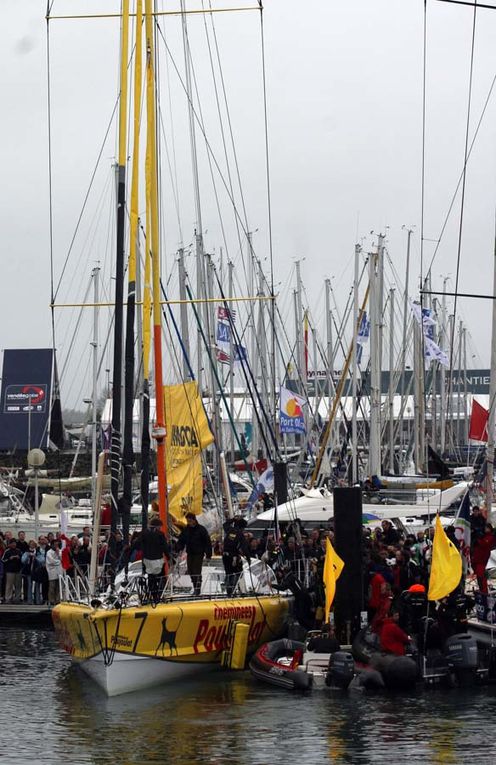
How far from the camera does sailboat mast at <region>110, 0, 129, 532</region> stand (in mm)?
24000

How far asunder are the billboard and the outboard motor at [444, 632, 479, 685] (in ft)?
89.4

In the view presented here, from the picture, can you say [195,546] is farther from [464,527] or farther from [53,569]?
[53,569]

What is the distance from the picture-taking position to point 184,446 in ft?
102

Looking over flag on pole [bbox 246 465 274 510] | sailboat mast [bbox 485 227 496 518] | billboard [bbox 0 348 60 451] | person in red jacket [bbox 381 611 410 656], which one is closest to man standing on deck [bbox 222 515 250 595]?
person in red jacket [bbox 381 611 410 656]

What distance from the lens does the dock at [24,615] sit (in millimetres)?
31797

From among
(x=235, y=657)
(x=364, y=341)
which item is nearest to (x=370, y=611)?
(x=235, y=657)

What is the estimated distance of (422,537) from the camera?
99.6ft

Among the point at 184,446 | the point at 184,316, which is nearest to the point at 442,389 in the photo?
the point at 184,316

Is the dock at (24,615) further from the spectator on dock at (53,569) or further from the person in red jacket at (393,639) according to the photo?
the person in red jacket at (393,639)

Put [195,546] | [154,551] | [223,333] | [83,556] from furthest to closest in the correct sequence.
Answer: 1. [223,333]
2. [83,556]
3. [195,546]
4. [154,551]

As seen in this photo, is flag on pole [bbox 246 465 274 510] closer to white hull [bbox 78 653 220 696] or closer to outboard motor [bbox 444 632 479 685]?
white hull [bbox 78 653 220 696]

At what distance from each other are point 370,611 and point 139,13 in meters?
12.1

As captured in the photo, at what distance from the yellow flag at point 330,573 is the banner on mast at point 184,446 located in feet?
19.2

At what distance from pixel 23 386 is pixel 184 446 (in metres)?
19.3
